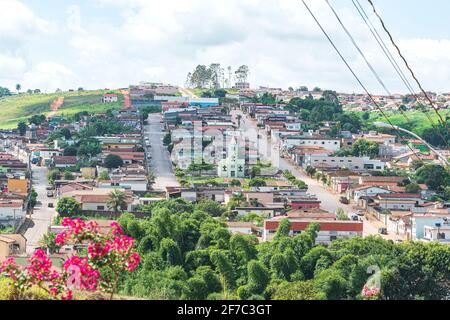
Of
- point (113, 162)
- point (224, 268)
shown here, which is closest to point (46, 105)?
point (113, 162)

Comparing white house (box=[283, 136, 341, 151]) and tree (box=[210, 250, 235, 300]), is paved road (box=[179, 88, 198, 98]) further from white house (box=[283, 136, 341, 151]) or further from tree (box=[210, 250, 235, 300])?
tree (box=[210, 250, 235, 300])

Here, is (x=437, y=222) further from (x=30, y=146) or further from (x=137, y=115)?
(x=137, y=115)

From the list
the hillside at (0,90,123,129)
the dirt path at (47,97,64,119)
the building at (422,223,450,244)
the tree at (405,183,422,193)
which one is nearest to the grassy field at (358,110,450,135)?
the hillside at (0,90,123,129)

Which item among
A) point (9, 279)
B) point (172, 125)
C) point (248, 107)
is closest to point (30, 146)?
point (172, 125)

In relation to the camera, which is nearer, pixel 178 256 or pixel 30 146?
pixel 178 256

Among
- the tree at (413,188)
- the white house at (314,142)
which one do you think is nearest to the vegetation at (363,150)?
the white house at (314,142)

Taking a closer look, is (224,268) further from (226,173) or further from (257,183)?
(226,173)

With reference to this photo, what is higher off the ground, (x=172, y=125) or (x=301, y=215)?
(x=172, y=125)

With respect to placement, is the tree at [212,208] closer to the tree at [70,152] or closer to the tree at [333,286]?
the tree at [333,286]
